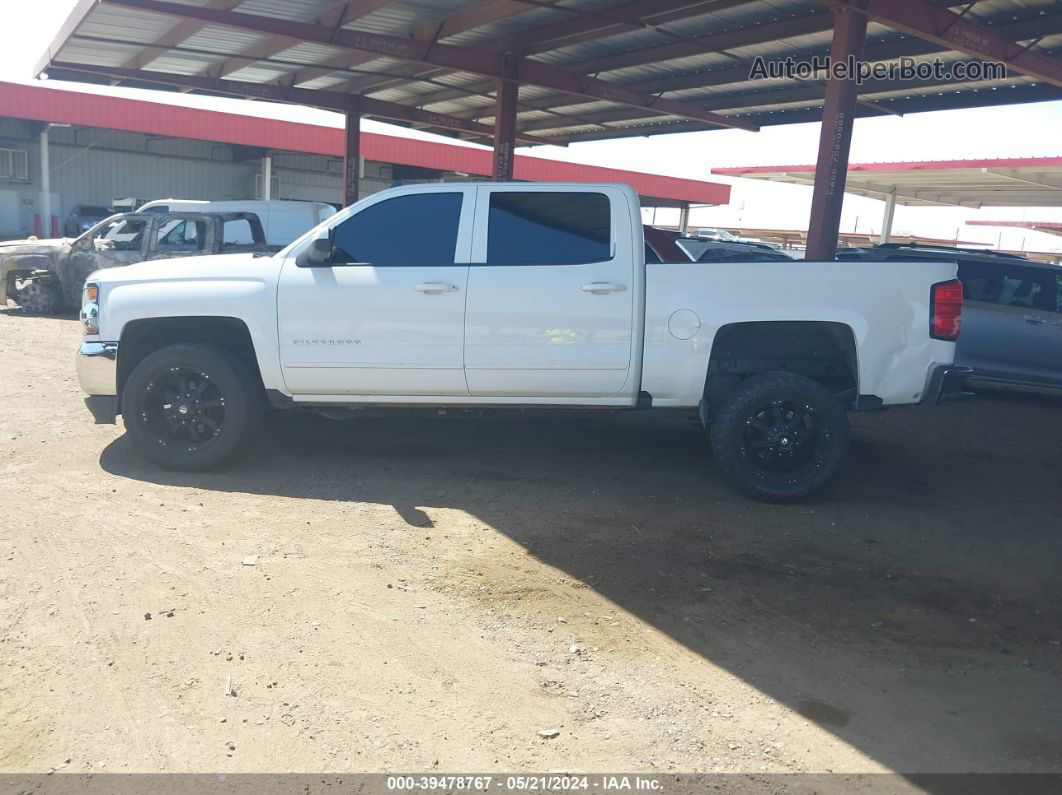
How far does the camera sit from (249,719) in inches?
135

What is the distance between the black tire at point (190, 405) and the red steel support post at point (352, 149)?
48.0 ft

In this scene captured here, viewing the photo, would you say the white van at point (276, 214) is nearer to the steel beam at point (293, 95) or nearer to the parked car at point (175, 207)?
the parked car at point (175, 207)

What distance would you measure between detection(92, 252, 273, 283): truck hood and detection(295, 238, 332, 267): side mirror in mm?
355

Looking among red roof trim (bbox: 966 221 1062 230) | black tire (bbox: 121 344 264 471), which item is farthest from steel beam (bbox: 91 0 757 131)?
red roof trim (bbox: 966 221 1062 230)

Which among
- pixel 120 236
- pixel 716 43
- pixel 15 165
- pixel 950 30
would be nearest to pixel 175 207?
pixel 120 236

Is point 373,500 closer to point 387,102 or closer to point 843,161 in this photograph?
point 843,161

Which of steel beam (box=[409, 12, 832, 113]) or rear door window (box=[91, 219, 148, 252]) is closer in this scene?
steel beam (box=[409, 12, 832, 113])

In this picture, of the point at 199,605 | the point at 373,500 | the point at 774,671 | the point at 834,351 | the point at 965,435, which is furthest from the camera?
the point at 965,435

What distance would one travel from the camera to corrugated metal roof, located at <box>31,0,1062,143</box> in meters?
12.4

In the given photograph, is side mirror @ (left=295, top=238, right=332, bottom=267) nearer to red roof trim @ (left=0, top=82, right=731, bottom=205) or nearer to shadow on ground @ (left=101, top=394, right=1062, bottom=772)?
shadow on ground @ (left=101, top=394, right=1062, bottom=772)

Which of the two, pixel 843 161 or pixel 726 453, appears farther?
pixel 843 161

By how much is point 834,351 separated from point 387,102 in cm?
1789

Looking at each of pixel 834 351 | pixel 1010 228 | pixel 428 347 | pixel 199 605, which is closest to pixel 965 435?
pixel 834 351

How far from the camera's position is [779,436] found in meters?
6.18
